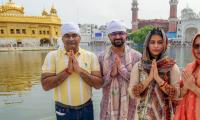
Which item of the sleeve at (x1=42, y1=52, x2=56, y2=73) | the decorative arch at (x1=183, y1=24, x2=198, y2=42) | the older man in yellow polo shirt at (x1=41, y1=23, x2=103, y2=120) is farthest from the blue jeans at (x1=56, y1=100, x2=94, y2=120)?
the decorative arch at (x1=183, y1=24, x2=198, y2=42)

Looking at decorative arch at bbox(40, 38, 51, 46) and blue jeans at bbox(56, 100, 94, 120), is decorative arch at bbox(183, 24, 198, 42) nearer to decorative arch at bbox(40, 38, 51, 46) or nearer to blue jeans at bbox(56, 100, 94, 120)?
decorative arch at bbox(40, 38, 51, 46)

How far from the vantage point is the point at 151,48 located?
171 centimetres

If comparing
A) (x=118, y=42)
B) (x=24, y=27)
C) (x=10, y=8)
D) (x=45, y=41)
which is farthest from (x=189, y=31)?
(x=118, y=42)

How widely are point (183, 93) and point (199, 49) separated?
277mm

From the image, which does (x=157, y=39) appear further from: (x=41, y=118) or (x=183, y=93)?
(x=41, y=118)

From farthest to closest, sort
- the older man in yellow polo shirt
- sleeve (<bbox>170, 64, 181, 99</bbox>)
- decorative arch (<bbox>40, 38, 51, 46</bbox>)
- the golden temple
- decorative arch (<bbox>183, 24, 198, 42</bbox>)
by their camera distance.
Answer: decorative arch (<bbox>183, 24, 198, 42</bbox>) → decorative arch (<bbox>40, 38, 51, 46</bbox>) → the golden temple → the older man in yellow polo shirt → sleeve (<bbox>170, 64, 181, 99</bbox>)

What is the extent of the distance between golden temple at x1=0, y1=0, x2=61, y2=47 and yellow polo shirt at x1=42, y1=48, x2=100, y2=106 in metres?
29.4

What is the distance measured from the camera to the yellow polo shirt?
6.36 ft

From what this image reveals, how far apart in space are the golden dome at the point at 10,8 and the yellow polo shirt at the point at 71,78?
111 feet

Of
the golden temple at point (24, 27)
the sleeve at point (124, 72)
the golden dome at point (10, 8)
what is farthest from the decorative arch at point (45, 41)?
the sleeve at point (124, 72)

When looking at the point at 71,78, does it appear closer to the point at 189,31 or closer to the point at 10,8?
the point at 10,8

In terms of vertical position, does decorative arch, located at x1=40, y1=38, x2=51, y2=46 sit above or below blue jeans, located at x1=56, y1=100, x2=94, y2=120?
below

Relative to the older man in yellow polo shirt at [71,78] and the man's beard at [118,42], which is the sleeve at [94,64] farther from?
the man's beard at [118,42]

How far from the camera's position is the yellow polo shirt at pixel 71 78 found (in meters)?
1.94
